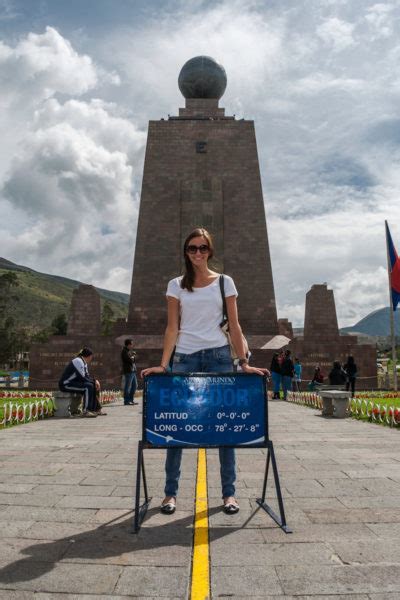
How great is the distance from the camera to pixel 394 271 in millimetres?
22359

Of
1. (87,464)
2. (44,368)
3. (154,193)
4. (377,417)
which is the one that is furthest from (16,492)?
(154,193)

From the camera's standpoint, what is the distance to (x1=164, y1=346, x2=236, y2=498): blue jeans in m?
4.30

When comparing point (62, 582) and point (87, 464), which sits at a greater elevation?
A: point (87, 464)

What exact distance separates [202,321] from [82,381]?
7.84 metres

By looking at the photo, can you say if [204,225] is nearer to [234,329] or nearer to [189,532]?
[234,329]

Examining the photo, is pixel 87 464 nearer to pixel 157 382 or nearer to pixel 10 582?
pixel 157 382

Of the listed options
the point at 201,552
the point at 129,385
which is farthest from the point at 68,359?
the point at 201,552

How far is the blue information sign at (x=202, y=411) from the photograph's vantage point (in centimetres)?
412

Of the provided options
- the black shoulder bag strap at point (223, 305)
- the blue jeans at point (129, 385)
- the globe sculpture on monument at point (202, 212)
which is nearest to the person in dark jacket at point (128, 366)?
the blue jeans at point (129, 385)

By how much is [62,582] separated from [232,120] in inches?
1354

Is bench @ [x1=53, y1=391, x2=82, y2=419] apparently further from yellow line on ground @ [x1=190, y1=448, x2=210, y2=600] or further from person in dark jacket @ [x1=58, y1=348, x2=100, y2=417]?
yellow line on ground @ [x1=190, y1=448, x2=210, y2=600]

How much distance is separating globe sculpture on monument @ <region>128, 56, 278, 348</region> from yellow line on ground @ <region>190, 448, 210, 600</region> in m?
26.1

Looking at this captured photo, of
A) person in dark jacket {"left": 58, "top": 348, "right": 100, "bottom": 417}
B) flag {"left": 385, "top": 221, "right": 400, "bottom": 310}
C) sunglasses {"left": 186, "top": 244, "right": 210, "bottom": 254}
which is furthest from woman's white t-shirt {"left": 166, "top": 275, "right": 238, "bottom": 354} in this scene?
flag {"left": 385, "top": 221, "right": 400, "bottom": 310}

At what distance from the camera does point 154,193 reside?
32.8 meters
